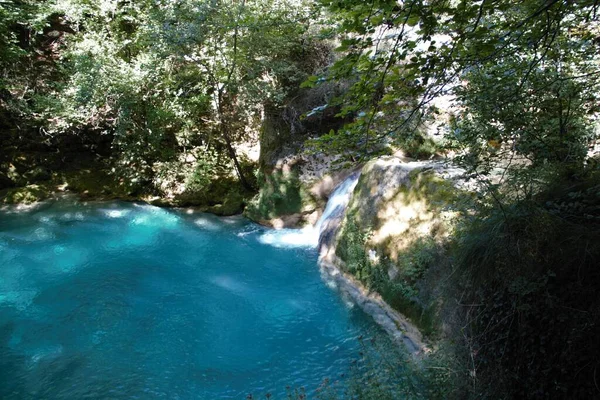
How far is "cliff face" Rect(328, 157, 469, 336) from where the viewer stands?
5.44m

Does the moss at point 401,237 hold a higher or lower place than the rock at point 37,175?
higher

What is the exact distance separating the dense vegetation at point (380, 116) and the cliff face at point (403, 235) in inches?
9.4

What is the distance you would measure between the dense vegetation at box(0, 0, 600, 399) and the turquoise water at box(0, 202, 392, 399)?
179 centimetres

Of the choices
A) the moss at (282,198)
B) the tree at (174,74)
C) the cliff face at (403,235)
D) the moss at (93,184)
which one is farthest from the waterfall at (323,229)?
the moss at (93,184)

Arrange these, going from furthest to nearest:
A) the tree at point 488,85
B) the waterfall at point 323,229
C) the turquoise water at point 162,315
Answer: the waterfall at point 323,229, the turquoise water at point 162,315, the tree at point 488,85

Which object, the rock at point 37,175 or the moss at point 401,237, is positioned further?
the rock at point 37,175

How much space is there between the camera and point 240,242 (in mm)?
9664

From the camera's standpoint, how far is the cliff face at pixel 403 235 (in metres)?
5.44

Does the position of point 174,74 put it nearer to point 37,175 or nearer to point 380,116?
point 37,175

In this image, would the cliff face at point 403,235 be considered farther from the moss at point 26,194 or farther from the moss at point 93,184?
the moss at point 26,194

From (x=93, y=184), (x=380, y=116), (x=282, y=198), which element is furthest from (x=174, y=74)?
(x=380, y=116)

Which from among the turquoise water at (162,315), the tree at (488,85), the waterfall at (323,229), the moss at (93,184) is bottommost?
the turquoise water at (162,315)

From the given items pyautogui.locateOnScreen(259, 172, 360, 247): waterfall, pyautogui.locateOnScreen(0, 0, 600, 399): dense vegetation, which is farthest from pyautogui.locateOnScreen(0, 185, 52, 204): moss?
pyautogui.locateOnScreen(259, 172, 360, 247): waterfall

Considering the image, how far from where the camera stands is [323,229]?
360 inches
